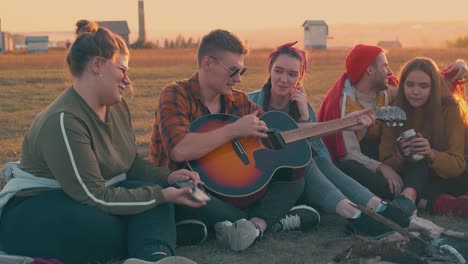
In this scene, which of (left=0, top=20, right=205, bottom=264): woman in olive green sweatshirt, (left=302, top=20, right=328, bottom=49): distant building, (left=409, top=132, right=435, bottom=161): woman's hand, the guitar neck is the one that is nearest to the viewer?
(left=0, top=20, right=205, bottom=264): woman in olive green sweatshirt

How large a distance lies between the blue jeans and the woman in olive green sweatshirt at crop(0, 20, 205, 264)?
1.18m

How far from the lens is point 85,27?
4414 mm

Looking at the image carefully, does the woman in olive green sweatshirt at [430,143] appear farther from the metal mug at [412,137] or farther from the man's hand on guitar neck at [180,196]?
the man's hand on guitar neck at [180,196]

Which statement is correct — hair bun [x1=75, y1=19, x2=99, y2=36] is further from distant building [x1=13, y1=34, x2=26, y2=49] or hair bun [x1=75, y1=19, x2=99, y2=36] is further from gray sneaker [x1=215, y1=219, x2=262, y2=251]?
distant building [x1=13, y1=34, x2=26, y2=49]

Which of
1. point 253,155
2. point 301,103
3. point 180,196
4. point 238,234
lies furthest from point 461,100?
point 180,196

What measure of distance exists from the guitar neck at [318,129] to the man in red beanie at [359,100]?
35cm

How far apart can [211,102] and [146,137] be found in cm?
432

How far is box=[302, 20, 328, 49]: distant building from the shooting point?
5188 centimetres

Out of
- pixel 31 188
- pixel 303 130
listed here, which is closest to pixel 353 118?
pixel 303 130

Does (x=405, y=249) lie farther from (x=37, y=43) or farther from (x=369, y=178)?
(x=37, y=43)

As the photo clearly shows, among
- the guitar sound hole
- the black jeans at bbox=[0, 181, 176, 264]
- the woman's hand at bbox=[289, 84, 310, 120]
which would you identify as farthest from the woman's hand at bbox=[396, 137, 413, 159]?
the black jeans at bbox=[0, 181, 176, 264]

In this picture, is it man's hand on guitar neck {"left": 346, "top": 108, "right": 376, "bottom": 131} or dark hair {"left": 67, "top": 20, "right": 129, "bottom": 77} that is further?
man's hand on guitar neck {"left": 346, "top": 108, "right": 376, "bottom": 131}

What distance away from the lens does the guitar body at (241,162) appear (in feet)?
14.2

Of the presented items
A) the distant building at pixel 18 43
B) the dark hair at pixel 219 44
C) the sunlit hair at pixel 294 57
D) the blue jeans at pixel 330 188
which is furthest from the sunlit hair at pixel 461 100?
the distant building at pixel 18 43
